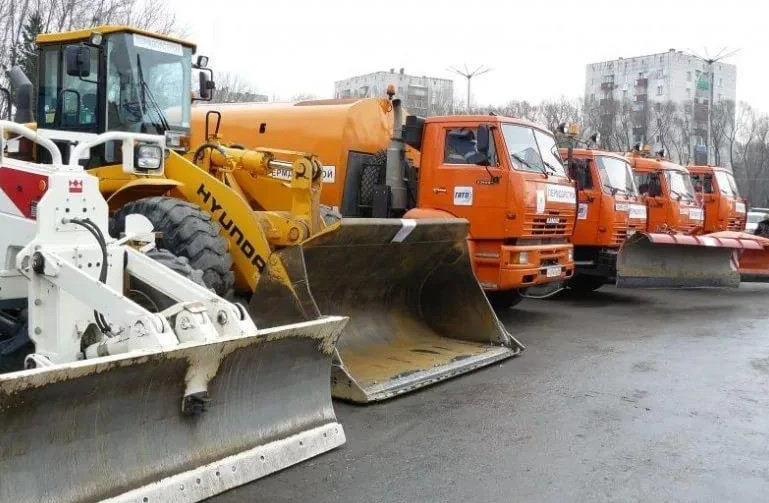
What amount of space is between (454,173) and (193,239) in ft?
14.1

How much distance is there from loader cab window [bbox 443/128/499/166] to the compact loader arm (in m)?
5.06

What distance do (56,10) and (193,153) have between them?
60.9 ft

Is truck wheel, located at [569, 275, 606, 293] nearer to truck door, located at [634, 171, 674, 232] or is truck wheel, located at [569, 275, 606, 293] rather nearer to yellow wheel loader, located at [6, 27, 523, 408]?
truck door, located at [634, 171, 674, 232]

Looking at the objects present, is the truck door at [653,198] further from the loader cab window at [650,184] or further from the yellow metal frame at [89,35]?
the yellow metal frame at [89,35]

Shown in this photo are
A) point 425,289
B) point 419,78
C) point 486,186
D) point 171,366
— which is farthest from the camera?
point 419,78

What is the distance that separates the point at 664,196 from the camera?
15.3 metres

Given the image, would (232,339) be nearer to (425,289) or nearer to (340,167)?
(425,289)

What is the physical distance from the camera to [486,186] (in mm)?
9188

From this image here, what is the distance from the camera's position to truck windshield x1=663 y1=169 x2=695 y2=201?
1546 cm

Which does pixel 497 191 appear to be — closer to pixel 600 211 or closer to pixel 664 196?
pixel 600 211

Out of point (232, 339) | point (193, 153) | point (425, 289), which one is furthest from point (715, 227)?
point (232, 339)

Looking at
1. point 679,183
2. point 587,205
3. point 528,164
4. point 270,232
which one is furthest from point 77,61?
point 679,183

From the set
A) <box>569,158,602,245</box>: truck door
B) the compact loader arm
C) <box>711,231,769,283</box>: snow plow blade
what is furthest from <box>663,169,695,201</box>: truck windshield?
the compact loader arm

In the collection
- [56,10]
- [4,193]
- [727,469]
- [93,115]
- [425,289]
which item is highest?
[56,10]
